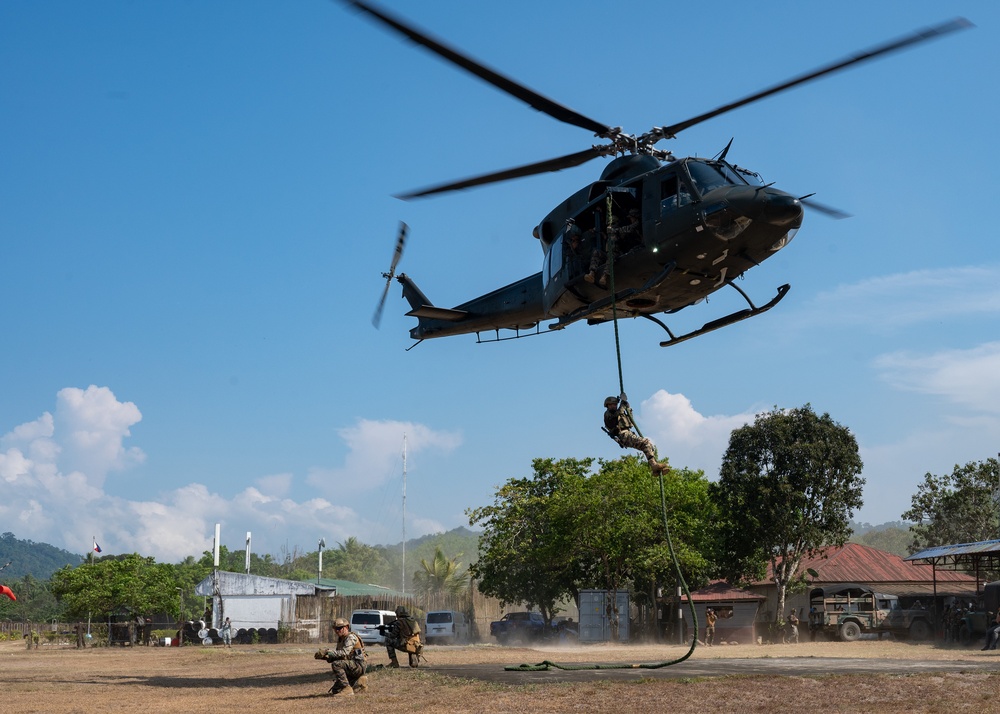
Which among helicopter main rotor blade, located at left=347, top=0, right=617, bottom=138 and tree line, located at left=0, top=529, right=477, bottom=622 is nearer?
helicopter main rotor blade, located at left=347, top=0, right=617, bottom=138

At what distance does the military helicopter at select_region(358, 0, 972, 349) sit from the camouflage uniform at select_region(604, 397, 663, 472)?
1.73 metres

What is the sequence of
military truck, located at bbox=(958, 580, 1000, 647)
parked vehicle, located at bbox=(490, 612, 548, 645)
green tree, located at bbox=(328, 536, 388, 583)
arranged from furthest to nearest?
green tree, located at bbox=(328, 536, 388, 583), parked vehicle, located at bbox=(490, 612, 548, 645), military truck, located at bbox=(958, 580, 1000, 647)

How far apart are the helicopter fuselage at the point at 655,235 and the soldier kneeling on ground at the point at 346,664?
22.6 feet

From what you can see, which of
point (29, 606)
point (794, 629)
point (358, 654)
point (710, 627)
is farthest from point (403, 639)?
point (29, 606)

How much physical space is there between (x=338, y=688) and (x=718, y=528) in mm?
31004

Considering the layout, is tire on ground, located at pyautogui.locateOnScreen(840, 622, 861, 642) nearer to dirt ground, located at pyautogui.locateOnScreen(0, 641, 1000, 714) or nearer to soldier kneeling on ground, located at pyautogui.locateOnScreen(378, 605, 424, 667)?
dirt ground, located at pyautogui.locateOnScreen(0, 641, 1000, 714)

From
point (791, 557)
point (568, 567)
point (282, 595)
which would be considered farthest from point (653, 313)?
point (282, 595)

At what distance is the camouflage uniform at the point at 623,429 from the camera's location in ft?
41.4

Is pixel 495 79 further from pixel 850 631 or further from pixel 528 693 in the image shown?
pixel 850 631

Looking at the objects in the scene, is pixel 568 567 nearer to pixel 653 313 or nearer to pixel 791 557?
pixel 791 557

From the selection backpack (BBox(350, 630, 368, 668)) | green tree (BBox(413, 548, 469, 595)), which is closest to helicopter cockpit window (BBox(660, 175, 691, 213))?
backpack (BBox(350, 630, 368, 668))

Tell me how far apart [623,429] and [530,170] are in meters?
5.22

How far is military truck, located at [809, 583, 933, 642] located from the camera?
1406 inches

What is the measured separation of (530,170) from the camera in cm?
1570
